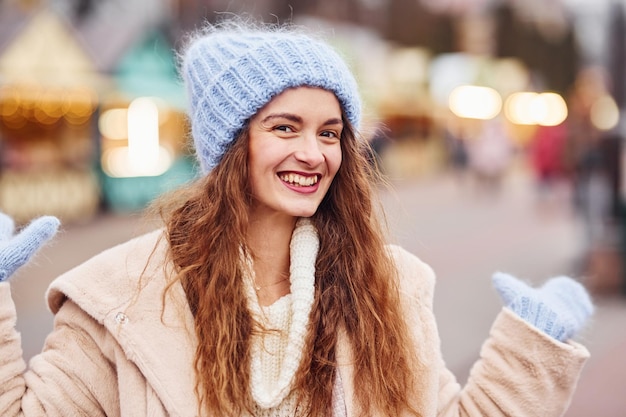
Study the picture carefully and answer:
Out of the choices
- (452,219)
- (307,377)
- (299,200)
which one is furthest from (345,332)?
(452,219)

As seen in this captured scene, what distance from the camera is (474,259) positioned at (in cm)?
1164

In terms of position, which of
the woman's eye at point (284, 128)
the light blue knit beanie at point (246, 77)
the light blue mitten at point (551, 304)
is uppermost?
the light blue knit beanie at point (246, 77)

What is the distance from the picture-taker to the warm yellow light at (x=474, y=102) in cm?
3759

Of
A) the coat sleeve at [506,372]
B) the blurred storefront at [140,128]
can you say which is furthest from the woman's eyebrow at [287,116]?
the blurred storefront at [140,128]

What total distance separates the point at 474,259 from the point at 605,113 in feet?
11.0

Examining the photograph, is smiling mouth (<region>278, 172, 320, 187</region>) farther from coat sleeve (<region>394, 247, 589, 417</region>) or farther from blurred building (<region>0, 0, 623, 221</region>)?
blurred building (<region>0, 0, 623, 221</region>)

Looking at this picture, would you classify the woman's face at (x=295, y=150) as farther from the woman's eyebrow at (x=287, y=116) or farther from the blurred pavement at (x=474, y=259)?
the blurred pavement at (x=474, y=259)

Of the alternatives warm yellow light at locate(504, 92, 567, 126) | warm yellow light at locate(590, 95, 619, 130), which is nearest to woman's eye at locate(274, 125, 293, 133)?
warm yellow light at locate(590, 95, 619, 130)

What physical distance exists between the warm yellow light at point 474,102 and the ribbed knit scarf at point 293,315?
3496 centimetres

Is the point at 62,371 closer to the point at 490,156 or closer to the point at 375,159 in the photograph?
the point at 375,159

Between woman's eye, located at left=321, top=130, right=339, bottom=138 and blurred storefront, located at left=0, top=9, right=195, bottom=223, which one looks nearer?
woman's eye, located at left=321, top=130, right=339, bottom=138

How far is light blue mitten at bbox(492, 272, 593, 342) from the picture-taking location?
2.52 m

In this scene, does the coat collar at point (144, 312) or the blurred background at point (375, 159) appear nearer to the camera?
the coat collar at point (144, 312)

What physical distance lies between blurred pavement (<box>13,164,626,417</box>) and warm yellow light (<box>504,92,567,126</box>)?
73.5 ft
